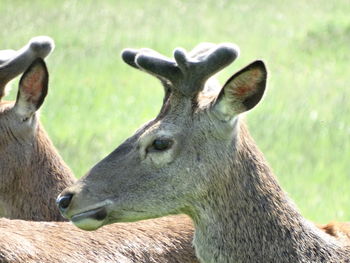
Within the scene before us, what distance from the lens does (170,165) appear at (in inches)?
252

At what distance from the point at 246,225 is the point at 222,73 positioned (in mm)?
10895

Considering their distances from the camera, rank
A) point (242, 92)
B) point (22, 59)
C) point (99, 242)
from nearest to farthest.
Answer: point (242, 92) < point (99, 242) < point (22, 59)

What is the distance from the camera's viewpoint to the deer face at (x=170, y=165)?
6.33 meters

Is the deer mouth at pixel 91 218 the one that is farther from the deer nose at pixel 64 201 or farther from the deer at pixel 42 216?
the deer at pixel 42 216

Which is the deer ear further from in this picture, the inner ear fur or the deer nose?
the inner ear fur

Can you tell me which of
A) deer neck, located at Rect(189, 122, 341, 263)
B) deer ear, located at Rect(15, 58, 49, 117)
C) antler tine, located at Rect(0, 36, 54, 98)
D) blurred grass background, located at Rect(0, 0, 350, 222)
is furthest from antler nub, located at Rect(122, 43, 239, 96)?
blurred grass background, located at Rect(0, 0, 350, 222)

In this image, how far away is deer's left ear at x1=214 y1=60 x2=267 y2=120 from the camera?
6.21 m

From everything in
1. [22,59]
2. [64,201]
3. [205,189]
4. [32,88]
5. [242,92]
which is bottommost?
[64,201]

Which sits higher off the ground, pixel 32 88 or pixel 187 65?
pixel 32 88

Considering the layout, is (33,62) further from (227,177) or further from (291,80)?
(291,80)

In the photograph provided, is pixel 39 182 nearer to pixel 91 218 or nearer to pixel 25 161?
pixel 25 161

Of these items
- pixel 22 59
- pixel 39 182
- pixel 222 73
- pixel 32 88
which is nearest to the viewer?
pixel 39 182

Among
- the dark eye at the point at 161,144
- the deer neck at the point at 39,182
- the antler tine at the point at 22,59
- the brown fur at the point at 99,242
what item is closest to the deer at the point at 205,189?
the dark eye at the point at 161,144

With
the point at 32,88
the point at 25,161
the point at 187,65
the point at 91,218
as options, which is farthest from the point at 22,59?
the point at 91,218
